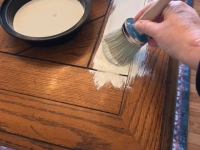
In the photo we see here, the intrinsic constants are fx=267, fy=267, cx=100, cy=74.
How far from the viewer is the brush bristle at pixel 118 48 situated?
Answer: 1.89 ft

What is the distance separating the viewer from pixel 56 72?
1.84ft

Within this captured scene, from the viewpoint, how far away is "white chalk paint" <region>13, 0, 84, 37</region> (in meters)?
0.61

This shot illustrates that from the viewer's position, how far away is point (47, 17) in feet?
2.10

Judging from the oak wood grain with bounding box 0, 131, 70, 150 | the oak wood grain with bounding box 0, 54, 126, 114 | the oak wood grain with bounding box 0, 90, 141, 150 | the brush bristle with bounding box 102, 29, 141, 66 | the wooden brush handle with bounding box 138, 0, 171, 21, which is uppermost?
the wooden brush handle with bounding box 138, 0, 171, 21

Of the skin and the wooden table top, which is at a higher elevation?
the skin

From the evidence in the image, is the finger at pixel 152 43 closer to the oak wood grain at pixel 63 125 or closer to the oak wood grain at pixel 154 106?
the oak wood grain at pixel 154 106

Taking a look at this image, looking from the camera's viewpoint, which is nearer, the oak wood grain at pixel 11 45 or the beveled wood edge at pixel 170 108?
the beveled wood edge at pixel 170 108

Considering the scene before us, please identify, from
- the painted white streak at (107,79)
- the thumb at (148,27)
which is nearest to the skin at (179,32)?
the thumb at (148,27)

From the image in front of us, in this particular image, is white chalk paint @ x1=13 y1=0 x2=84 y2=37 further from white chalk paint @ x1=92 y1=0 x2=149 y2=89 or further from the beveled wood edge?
the beveled wood edge

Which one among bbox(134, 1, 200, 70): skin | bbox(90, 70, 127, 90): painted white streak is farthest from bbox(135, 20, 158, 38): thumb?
bbox(90, 70, 127, 90): painted white streak

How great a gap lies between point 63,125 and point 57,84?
0.09 m

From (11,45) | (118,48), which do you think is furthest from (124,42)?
(11,45)

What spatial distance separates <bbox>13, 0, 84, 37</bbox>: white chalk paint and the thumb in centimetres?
17

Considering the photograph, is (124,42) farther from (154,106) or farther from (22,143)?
(22,143)
